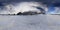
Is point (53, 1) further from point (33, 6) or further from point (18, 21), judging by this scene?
point (18, 21)

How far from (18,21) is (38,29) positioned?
0.20m

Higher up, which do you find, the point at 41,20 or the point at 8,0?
the point at 8,0

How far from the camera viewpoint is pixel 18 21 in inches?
37.8

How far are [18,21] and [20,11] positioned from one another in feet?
0.57

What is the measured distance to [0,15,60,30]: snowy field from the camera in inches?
34.4

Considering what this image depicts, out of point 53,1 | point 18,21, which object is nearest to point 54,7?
point 53,1

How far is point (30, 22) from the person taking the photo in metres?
0.94

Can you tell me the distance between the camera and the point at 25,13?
1091 millimetres

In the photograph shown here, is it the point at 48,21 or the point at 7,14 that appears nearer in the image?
the point at 48,21

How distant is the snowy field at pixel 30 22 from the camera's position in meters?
0.87


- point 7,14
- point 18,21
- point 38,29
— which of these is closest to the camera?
point 38,29

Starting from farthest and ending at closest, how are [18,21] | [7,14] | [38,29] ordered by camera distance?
1. [7,14]
2. [18,21]
3. [38,29]

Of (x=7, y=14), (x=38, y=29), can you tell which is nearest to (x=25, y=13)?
(x=7, y=14)

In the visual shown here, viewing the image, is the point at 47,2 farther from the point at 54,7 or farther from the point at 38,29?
the point at 38,29
